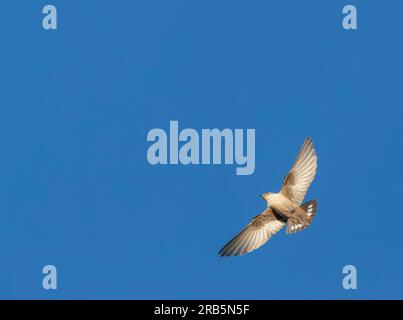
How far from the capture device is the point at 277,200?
10.1 metres

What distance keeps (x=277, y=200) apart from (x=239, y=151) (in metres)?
0.97

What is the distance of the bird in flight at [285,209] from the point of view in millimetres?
9977

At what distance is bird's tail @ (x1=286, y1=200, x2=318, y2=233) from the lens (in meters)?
9.82

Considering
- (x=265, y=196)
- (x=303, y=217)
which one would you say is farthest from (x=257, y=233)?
(x=303, y=217)

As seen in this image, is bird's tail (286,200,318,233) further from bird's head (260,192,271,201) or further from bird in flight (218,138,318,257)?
bird's head (260,192,271,201)

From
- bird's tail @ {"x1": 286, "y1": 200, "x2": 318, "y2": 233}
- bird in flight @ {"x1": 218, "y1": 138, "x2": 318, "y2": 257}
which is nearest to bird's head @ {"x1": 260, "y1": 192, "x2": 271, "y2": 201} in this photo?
bird in flight @ {"x1": 218, "y1": 138, "x2": 318, "y2": 257}

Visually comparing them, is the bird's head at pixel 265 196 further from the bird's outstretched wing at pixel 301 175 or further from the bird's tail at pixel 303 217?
the bird's tail at pixel 303 217

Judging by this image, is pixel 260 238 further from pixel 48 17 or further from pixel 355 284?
pixel 48 17

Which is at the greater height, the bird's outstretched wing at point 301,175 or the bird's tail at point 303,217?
the bird's outstretched wing at point 301,175

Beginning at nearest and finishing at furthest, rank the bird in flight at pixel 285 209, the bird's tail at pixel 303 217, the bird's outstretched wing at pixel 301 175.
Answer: the bird's tail at pixel 303 217 < the bird in flight at pixel 285 209 < the bird's outstretched wing at pixel 301 175

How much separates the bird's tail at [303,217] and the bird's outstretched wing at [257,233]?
37cm

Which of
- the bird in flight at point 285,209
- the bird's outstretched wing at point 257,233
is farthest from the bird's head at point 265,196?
the bird's outstretched wing at point 257,233

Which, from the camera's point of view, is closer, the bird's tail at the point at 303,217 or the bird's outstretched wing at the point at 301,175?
the bird's tail at the point at 303,217

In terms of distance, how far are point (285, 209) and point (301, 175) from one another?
46 cm
